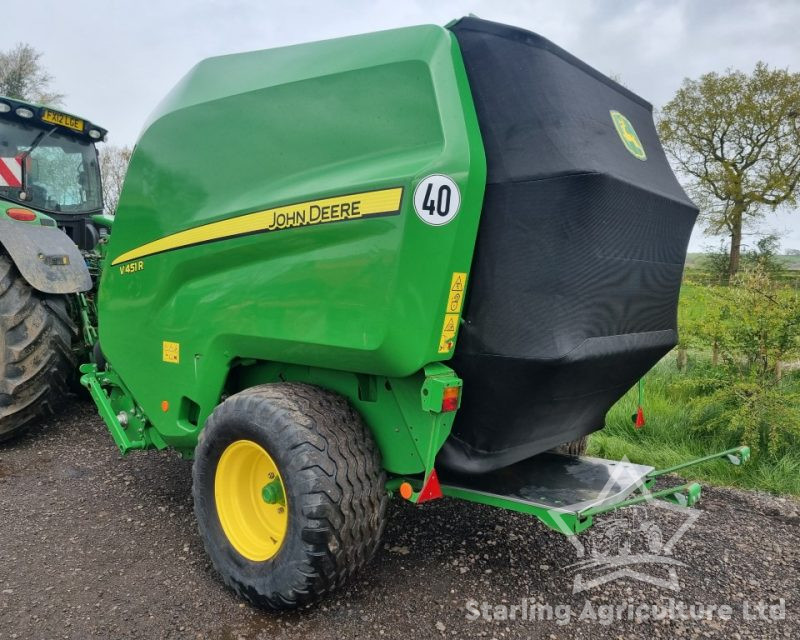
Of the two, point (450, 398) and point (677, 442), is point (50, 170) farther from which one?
point (677, 442)

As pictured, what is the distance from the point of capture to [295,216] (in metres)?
2.46

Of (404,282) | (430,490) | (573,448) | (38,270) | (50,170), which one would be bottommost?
(573,448)

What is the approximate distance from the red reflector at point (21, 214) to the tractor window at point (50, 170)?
823 mm

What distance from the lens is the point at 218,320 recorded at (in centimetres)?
277

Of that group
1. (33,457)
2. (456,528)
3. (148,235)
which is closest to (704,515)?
(456,528)

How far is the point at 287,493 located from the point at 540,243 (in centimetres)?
125

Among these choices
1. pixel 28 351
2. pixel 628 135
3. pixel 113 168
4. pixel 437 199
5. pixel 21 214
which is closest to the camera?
pixel 437 199

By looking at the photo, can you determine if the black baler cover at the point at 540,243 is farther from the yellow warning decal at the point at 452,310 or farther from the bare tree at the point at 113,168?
the bare tree at the point at 113,168

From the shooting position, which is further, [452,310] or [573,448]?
[573,448]

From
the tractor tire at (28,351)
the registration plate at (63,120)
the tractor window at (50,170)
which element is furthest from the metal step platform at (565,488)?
the registration plate at (63,120)

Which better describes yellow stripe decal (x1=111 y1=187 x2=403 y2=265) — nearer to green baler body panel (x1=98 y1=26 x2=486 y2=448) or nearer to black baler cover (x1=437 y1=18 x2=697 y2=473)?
green baler body panel (x1=98 y1=26 x2=486 y2=448)

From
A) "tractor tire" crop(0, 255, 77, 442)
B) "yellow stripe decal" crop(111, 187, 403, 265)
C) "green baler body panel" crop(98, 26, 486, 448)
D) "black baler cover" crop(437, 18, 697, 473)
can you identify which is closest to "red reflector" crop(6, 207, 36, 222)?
"tractor tire" crop(0, 255, 77, 442)

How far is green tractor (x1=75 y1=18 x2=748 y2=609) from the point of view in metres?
2.21

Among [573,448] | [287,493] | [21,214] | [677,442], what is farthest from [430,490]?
[21,214]
